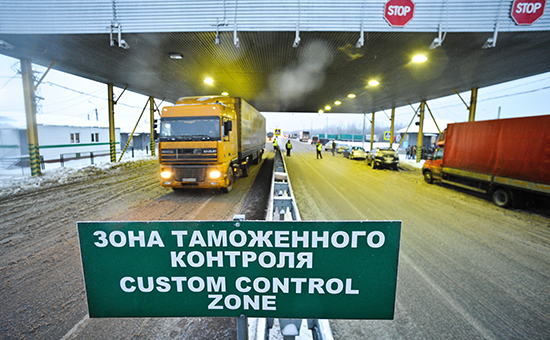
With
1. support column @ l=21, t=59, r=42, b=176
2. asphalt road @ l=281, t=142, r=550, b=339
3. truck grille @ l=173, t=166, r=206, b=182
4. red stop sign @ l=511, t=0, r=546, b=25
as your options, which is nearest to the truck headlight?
truck grille @ l=173, t=166, r=206, b=182

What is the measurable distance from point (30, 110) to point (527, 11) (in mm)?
21709

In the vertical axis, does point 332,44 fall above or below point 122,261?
above

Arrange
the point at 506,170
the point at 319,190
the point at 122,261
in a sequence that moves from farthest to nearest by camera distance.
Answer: the point at 319,190, the point at 506,170, the point at 122,261

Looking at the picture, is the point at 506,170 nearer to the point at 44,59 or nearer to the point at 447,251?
the point at 447,251

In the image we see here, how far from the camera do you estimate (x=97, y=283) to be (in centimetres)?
143

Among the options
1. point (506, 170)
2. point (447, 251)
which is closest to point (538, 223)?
A: point (506, 170)

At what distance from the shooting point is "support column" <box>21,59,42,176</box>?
40.8ft

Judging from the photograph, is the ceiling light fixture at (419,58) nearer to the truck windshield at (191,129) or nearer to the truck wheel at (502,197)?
the truck wheel at (502,197)

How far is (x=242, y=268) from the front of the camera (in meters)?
1.44

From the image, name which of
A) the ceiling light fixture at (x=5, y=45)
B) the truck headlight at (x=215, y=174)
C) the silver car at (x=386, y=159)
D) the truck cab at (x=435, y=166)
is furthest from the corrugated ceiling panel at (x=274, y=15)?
the silver car at (x=386, y=159)

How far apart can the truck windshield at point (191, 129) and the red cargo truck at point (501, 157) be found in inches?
409

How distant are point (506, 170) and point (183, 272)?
37.8 feet

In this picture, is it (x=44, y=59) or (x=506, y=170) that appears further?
(x=44, y=59)

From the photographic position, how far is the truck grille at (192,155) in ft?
29.1
